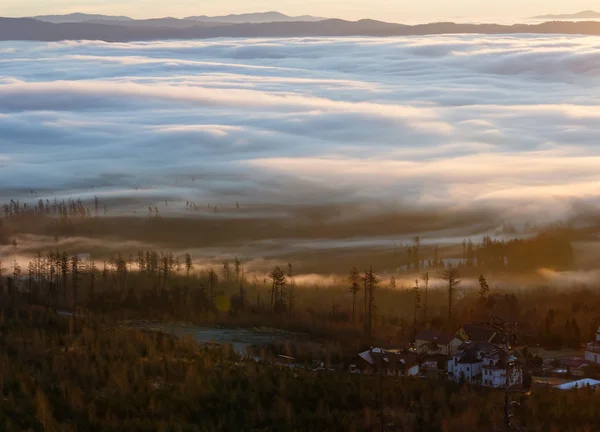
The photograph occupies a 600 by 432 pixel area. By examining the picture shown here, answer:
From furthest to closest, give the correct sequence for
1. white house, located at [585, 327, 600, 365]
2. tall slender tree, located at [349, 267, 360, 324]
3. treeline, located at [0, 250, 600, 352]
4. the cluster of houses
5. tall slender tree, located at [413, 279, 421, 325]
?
tall slender tree, located at [413, 279, 421, 325] → tall slender tree, located at [349, 267, 360, 324] → treeline, located at [0, 250, 600, 352] → white house, located at [585, 327, 600, 365] → the cluster of houses

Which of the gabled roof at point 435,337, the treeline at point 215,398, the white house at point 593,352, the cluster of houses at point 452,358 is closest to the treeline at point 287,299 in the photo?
the gabled roof at point 435,337

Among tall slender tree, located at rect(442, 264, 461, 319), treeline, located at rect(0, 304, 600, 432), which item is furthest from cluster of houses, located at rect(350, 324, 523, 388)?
tall slender tree, located at rect(442, 264, 461, 319)

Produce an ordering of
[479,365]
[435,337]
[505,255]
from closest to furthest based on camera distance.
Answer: [479,365] < [435,337] < [505,255]

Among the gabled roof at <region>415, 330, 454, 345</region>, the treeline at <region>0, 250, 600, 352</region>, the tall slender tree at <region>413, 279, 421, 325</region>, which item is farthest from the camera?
the tall slender tree at <region>413, 279, 421, 325</region>

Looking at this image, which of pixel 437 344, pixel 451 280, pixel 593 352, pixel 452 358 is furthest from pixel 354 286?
pixel 593 352

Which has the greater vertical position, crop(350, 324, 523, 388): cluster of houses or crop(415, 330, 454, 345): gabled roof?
crop(350, 324, 523, 388): cluster of houses

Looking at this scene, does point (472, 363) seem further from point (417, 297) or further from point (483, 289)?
point (483, 289)

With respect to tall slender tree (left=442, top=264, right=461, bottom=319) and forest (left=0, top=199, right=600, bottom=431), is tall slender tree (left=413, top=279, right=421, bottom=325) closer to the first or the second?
forest (left=0, top=199, right=600, bottom=431)

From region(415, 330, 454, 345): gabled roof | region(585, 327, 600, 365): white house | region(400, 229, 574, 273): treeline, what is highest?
region(415, 330, 454, 345): gabled roof

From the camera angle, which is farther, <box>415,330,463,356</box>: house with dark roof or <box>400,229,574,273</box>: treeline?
<box>400,229,574,273</box>: treeline
